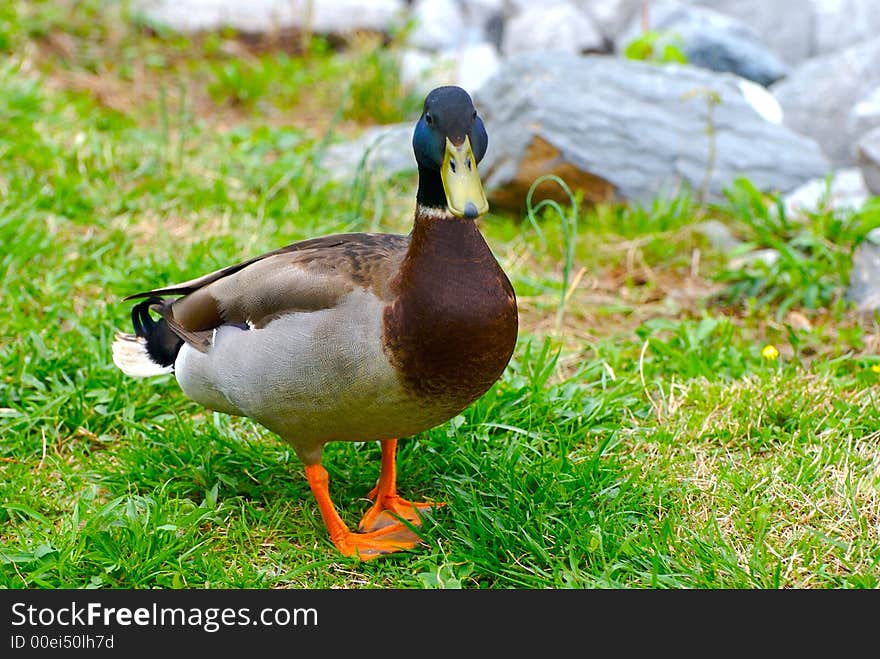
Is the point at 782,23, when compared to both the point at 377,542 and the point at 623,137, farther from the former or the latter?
the point at 377,542

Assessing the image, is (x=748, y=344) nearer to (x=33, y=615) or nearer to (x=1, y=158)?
(x=33, y=615)

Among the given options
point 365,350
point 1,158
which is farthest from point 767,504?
point 1,158

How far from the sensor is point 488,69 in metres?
6.82

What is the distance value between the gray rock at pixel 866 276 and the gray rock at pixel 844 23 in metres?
3.11

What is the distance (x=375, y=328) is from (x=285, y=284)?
34 cm

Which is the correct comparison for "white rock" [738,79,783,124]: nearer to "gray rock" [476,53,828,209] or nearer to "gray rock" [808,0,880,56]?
"gray rock" [476,53,828,209]

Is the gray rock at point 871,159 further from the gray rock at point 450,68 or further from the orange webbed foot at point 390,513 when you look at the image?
the orange webbed foot at point 390,513

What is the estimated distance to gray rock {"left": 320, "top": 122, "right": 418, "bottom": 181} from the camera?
5.43m

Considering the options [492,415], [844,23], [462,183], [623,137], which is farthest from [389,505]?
[844,23]

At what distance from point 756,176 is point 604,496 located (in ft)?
9.18

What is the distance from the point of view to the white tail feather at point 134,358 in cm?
312

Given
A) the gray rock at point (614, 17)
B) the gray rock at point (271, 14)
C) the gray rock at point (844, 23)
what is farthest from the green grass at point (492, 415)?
the gray rock at point (614, 17)

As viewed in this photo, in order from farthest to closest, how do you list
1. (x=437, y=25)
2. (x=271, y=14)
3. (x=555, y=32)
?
(x=437, y=25), (x=271, y=14), (x=555, y=32)

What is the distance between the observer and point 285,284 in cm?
271
